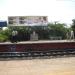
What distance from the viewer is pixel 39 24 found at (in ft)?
182

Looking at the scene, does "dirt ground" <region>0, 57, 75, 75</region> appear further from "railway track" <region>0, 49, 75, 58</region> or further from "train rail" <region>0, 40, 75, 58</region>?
"train rail" <region>0, 40, 75, 58</region>

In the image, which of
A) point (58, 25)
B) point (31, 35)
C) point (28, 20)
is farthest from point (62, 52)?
point (28, 20)

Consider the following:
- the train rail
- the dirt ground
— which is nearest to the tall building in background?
the train rail

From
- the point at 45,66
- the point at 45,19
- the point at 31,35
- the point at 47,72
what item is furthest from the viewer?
the point at 45,19

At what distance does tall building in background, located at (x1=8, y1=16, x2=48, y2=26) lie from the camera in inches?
2219

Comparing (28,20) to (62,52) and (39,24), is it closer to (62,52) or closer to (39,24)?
(39,24)

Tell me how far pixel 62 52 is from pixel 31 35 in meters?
23.2

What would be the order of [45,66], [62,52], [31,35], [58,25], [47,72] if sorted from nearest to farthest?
[47,72] < [45,66] < [62,52] < [31,35] < [58,25]

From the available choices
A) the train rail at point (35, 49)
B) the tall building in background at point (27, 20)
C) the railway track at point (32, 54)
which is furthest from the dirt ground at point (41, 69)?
the tall building in background at point (27, 20)

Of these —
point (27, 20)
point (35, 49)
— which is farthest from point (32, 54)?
point (27, 20)

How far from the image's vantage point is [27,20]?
57125 millimetres

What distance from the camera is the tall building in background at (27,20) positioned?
56.4 metres

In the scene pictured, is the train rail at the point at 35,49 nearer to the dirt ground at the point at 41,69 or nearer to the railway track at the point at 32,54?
the railway track at the point at 32,54

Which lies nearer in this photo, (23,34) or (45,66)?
(45,66)
